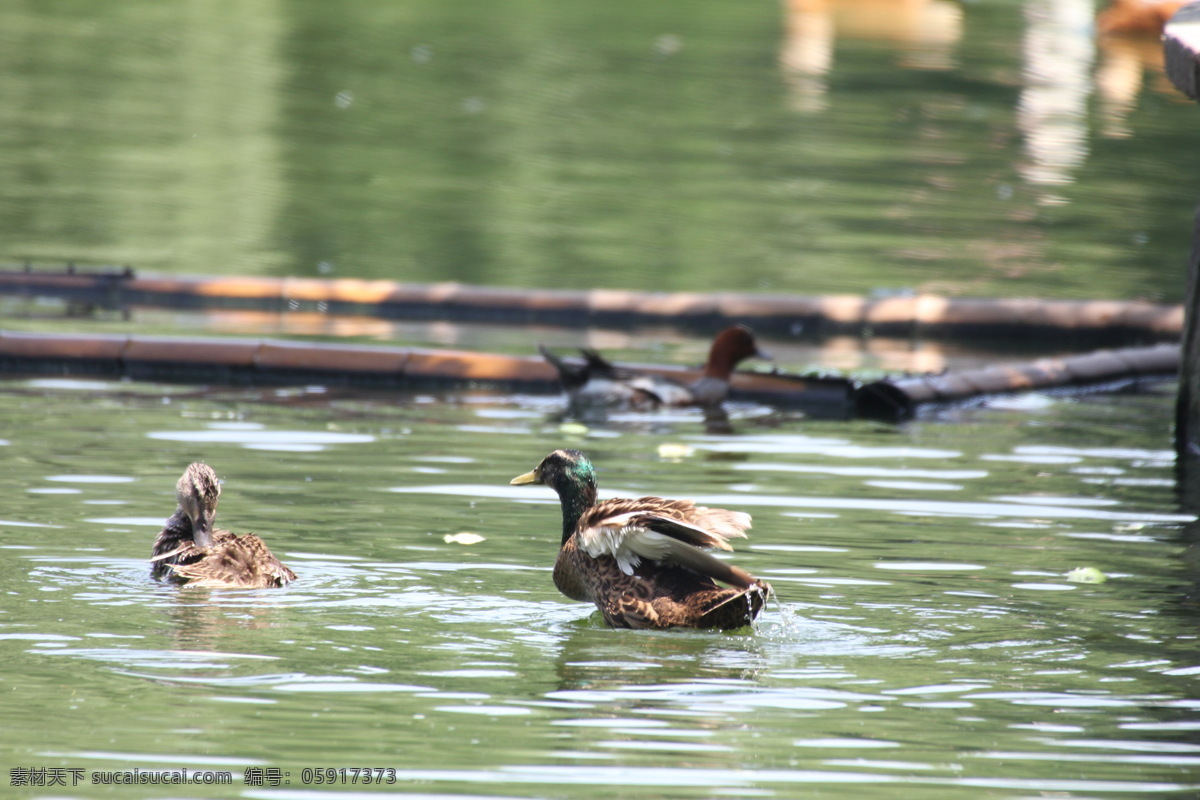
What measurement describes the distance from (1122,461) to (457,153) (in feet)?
54.6

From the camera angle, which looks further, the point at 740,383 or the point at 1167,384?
the point at 1167,384

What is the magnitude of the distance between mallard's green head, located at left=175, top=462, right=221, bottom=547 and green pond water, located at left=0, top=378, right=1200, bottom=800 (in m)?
0.29

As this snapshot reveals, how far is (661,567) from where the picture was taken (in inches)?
281

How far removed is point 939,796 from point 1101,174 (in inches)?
867

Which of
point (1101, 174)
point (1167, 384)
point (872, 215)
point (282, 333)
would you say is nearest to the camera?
point (1167, 384)

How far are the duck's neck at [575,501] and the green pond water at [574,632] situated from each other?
0.25 m

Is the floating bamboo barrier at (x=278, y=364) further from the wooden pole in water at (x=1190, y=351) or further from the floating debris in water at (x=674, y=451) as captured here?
the wooden pole in water at (x=1190, y=351)

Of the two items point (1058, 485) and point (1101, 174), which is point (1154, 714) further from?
point (1101, 174)

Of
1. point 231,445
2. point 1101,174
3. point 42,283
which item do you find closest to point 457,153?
point 1101,174

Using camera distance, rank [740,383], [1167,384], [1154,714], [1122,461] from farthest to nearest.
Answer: [1167,384]
[740,383]
[1122,461]
[1154,714]

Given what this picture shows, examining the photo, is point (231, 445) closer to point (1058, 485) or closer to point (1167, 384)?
point (1058, 485)

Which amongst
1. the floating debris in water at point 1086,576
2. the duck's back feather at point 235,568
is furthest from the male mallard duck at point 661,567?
the floating debris in water at point 1086,576

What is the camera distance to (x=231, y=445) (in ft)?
35.6

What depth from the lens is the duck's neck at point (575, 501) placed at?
792cm
